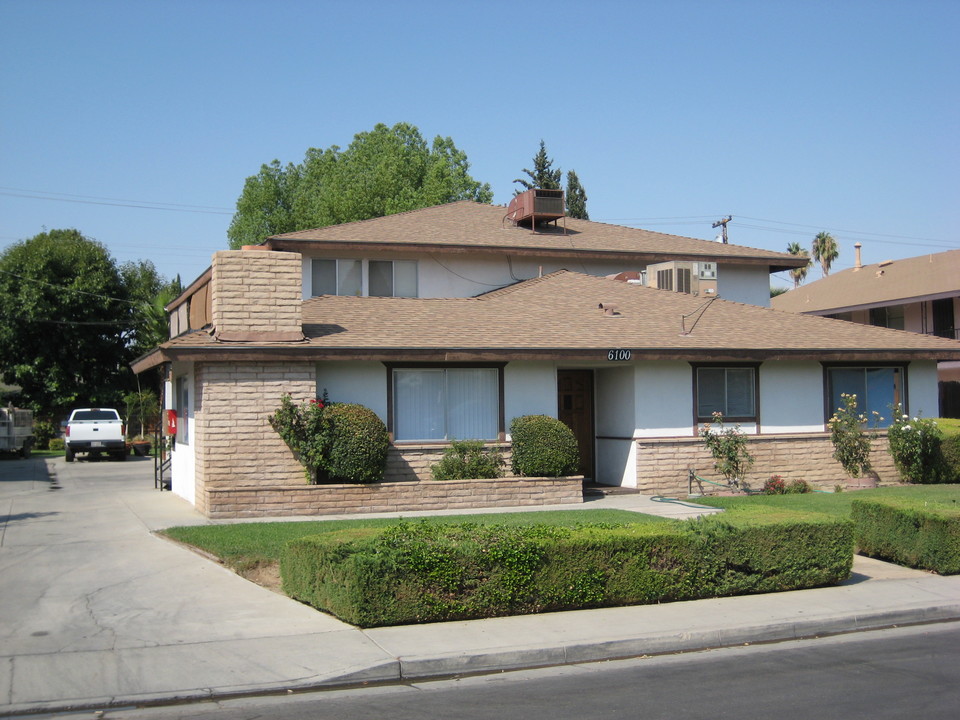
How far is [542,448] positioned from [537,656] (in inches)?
384

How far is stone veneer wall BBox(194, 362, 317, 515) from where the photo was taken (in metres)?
16.5

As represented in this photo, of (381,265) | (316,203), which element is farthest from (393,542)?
(316,203)

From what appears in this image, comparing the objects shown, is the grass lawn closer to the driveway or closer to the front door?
the driveway

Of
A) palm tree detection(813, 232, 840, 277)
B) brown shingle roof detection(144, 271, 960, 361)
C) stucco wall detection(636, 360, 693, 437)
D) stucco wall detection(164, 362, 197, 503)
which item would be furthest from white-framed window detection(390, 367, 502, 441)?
palm tree detection(813, 232, 840, 277)

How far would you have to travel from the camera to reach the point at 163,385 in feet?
79.0

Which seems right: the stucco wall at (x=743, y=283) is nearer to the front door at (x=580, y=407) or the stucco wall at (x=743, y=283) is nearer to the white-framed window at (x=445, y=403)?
the front door at (x=580, y=407)

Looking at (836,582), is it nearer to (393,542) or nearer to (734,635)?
(734,635)

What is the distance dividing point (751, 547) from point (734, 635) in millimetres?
1841

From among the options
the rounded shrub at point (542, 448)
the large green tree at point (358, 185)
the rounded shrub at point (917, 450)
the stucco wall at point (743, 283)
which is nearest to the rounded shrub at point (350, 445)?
the rounded shrub at point (542, 448)

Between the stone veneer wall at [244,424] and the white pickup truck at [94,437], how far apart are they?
1939 centimetres

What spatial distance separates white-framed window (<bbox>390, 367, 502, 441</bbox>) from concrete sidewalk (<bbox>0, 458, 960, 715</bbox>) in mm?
5919

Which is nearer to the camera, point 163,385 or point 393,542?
point 393,542

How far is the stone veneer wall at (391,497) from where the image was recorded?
16.2 meters

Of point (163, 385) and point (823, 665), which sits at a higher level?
point (163, 385)
